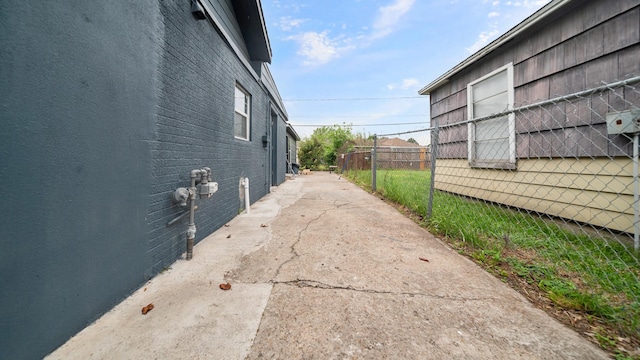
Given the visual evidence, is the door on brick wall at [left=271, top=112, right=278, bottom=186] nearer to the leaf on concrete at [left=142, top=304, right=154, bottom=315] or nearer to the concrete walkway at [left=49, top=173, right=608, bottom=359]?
the concrete walkway at [left=49, top=173, right=608, bottom=359]

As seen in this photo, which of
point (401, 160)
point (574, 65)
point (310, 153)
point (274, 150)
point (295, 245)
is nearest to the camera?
point (295, 245)

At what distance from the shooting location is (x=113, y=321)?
1.40m

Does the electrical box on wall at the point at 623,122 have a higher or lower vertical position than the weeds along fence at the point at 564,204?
higher

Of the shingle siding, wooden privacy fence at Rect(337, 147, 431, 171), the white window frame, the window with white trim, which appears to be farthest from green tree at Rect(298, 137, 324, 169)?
the shingle siding

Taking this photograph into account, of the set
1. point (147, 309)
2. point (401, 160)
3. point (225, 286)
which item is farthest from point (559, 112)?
point (147, 309)

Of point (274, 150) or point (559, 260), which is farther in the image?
→ point (274, 150)

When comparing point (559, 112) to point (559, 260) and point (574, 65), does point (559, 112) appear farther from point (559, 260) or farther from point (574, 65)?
point (559, 260)

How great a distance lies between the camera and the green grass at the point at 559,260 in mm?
1492

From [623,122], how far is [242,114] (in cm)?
514

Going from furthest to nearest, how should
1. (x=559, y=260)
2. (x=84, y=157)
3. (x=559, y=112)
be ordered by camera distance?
(x=559, y=112) → (x=559, y=260) → (x=84, y=157)

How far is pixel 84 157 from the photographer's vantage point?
51.5 inches

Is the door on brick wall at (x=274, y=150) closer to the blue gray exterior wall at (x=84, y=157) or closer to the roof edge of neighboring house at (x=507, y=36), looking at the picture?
the roof edge of neighboring house at (x=507, y=36)

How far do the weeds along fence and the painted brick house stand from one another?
0.05ft

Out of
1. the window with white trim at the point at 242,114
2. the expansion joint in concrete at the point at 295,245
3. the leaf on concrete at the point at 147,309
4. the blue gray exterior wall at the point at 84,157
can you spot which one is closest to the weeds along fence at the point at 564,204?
the expansion joint in concrete at the point at 295,245
